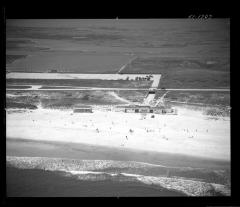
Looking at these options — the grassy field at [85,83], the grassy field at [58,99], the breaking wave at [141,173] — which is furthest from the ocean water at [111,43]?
the breaking wave at [141,173]

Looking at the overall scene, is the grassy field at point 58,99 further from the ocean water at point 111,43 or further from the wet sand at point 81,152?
the wet sand at point 81,152

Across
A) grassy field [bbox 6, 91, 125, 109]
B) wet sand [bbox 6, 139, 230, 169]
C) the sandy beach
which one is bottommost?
wet sand [bbox 6, 139, 230, 169]

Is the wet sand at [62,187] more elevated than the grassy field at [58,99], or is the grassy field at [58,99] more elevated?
the grassy field at [58,99]

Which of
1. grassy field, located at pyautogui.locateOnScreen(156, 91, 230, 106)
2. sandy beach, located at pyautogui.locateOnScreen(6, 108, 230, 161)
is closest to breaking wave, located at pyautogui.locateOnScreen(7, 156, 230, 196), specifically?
sandy beach, located at pyautogui.locateOnScreen(6, 108, 230, 161)

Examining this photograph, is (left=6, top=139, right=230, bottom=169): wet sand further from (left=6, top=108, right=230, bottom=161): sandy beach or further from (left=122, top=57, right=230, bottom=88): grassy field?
(left=122, top=57, right=230, bottom=88): grassy field

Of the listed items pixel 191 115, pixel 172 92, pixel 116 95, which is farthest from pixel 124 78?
pixel 191 115

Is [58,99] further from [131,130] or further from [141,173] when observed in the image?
[141,173]

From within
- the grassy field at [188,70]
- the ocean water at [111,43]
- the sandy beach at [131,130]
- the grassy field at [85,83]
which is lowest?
the sandy beach at [131,130]
